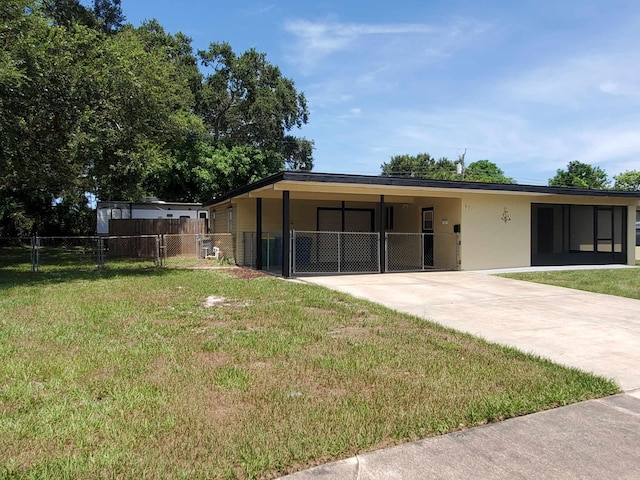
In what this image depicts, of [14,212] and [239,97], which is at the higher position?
[239,97]

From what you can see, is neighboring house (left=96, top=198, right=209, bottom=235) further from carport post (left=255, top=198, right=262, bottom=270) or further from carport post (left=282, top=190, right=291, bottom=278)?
carport post (left=282, top=190, right=291, bottom=278)

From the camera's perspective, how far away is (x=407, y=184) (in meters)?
13.6

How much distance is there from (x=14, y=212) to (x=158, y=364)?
103 ft

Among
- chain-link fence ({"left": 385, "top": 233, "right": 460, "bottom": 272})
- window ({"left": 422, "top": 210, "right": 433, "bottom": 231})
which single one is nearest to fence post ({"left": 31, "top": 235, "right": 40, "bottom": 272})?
chain-link fence ({"left": 385, "top": 233, "right": 460, "bottom": 272})

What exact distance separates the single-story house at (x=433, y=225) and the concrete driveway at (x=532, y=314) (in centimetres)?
294

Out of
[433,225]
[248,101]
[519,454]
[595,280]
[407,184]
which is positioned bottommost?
[519,454]

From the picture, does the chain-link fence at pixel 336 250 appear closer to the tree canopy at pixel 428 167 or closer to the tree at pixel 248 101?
the tree at pixel 248 101

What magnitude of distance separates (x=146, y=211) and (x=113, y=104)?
43.1ft

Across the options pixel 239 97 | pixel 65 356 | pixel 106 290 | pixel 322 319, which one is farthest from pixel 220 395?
pixel 239 97

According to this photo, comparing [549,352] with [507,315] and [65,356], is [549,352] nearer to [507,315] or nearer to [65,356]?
[507,315]

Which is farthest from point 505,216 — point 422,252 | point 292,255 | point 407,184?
point 292,255

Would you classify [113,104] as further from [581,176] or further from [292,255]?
[581,176]

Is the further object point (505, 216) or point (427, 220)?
point (427, 220)

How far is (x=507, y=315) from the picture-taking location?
7.64 meters
